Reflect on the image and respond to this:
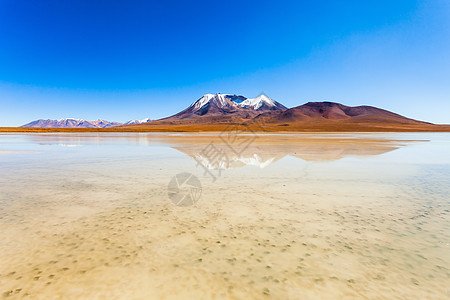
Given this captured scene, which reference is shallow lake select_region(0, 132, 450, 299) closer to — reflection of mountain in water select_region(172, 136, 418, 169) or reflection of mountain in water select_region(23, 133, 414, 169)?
reflection of mountain in water select_region(172, 136, 418, 169)

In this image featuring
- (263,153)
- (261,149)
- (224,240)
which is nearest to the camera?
(224,240)

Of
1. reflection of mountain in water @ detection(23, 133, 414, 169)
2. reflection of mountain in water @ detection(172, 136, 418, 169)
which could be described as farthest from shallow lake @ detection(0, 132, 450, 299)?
reflection of mountain in water @ detection(23, 133, 414, 169)

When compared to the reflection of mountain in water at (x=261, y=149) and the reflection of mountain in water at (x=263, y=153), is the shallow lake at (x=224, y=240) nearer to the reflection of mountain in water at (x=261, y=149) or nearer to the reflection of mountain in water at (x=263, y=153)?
the reflection of mountain in water at (x=263, y=153)

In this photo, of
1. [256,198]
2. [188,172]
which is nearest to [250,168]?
[188,172]

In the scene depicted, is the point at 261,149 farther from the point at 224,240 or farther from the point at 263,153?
the point at 224,240

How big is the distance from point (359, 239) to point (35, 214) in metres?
Result: 6.36

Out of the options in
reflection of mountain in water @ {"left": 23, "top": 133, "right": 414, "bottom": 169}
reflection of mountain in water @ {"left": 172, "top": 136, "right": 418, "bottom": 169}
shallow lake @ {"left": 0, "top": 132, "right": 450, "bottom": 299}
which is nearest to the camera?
shallow lake @ {"left": 0, "top": 132, "right": 450, "bottom": 299}

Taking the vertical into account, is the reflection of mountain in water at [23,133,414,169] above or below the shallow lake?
above

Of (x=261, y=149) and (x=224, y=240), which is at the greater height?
(x=261, y=149)

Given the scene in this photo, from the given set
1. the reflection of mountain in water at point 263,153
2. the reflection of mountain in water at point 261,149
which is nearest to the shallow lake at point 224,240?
the reflection of mountain in water at point 263,153

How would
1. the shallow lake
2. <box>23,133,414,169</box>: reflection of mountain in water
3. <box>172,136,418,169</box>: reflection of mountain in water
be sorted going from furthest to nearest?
<box>23,133,414,169</box>: reflection of mountain in water < <box>172,136,418,169</box>: reflection of mountain in water < the shallow lake

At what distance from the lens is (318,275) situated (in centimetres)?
297

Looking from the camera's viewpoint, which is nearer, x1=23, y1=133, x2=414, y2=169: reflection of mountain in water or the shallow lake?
the shallow lake

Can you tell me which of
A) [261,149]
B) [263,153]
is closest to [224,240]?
[263,153]
